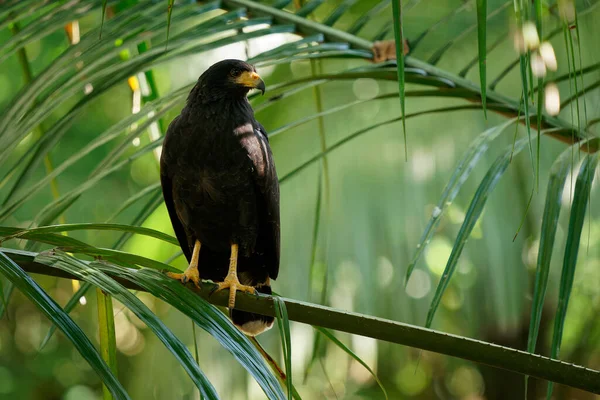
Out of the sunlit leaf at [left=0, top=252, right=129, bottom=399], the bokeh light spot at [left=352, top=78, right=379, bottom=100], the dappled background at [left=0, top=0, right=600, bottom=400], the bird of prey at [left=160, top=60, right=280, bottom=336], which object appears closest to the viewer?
the sunlit leaf at [left=0, top=252, right=129, bottom=399]

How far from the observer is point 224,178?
234 centimetres

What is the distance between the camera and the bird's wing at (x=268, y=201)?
2385mm

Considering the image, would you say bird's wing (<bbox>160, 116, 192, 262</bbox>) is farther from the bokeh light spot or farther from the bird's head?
the bokeh light spot

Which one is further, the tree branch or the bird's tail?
the bird's tail

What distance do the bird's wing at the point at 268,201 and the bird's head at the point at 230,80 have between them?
0.45 ft

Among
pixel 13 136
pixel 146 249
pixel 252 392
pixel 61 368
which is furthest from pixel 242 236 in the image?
pixel 61 368

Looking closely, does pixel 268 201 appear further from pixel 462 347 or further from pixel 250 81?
pixel 462 347

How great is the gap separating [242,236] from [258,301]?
1.16 m

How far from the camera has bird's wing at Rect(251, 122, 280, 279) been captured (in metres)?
2.38

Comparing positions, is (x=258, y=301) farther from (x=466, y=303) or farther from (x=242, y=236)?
(x=466, y=303)

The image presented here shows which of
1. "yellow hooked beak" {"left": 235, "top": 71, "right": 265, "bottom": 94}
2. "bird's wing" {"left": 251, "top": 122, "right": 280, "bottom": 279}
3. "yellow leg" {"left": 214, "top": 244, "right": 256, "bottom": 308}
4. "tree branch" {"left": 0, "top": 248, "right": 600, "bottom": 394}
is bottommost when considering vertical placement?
"tree branch" {"left": 0, "top": 248, "right": 600, "bottom": 394}

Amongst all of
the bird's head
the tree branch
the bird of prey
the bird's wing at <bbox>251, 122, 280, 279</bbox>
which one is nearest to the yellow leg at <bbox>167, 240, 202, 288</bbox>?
the bird of prey

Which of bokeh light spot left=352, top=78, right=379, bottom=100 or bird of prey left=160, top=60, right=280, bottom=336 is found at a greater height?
bokeh light spot left=352, top=78, right=379, bottom=100

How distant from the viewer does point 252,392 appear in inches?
163
